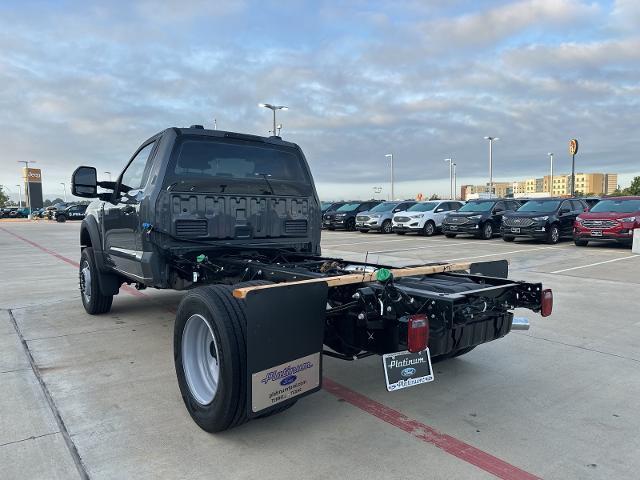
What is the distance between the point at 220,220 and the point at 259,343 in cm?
220

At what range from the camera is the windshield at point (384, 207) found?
25219 mm

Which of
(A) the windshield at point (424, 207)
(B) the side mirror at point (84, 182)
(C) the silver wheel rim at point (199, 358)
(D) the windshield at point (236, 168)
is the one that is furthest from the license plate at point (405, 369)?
(A) the windshield at point (424, 207)

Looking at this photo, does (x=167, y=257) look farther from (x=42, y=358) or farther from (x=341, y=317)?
(x=341, y=317)

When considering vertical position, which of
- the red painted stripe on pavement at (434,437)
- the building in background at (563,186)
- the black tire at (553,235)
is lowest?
the red painted stripe on pavement at (434,437)

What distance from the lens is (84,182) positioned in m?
5.27

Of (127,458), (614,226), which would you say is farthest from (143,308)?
(614,226)

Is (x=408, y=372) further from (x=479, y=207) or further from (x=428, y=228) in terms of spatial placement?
(x=428, y=228)

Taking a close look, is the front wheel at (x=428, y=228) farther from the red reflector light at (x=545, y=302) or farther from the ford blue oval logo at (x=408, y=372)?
the ford blue oval logo at (x=408, y=372)

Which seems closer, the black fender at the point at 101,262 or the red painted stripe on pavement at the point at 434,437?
the red painted stripe on pavement at the point at 434,437

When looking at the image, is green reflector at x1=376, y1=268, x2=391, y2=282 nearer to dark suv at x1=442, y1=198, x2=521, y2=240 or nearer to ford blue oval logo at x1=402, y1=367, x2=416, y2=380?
ford blue oval logo at x1=402, y1=367, x2=416, y2=380

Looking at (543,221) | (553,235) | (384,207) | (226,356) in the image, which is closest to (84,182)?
(226,356)

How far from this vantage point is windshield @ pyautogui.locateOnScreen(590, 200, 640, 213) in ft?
49.7

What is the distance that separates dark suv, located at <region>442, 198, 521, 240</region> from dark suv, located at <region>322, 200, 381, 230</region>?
22.7 feet

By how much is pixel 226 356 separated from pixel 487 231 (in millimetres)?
17776
